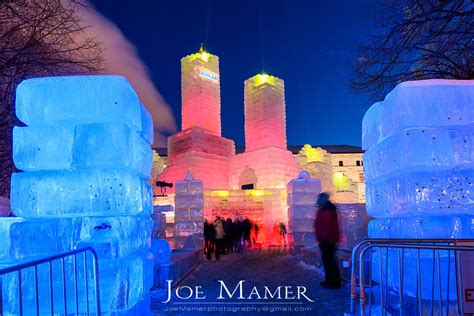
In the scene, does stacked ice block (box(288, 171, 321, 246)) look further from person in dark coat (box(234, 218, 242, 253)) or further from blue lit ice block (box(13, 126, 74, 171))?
blue lit ice block (box(13, 126, 74, 171))

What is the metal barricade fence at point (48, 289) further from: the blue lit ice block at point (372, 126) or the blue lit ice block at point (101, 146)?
the blue lit ice block at point (372, 126)

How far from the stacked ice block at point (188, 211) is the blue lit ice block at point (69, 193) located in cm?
1027

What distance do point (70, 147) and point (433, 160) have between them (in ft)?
13.1

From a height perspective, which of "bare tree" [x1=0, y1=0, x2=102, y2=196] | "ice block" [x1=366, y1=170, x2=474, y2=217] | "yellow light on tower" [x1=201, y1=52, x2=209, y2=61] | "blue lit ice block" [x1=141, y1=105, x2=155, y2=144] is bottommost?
"ice block" [x1=366, y1=170, x2=474, y2=217]

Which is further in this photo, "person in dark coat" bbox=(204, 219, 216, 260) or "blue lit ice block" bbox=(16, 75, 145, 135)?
"person in dark coat" bbox=(204, 219, 216, 260)

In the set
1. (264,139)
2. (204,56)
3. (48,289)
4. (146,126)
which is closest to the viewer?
(48,289)

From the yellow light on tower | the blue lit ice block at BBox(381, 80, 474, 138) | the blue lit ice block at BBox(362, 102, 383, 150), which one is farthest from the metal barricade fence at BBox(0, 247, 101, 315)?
the yellow light on tower

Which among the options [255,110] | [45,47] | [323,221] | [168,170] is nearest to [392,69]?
[323,221]

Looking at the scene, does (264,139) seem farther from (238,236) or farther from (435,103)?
(435,103)

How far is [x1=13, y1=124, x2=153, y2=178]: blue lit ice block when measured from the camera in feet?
13.0

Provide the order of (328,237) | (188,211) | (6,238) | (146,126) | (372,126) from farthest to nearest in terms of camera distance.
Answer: (188,211), (328,237), (372,126), (146,126), (6,238)

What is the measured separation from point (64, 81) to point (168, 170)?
28.2 metres

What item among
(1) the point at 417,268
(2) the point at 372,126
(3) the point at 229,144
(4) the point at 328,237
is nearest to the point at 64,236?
(1) the point at 417,268

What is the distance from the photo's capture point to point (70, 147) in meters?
3.99
